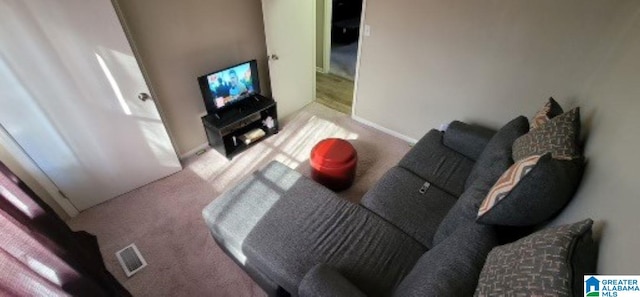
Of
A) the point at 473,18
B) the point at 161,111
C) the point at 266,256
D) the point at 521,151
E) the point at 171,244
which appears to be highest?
the point at 473,18

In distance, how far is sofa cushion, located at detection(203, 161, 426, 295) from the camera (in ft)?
4.90

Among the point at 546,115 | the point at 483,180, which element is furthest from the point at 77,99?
the point at 546,115

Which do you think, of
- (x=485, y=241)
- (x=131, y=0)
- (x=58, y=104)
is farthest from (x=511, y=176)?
(x=58, y=104)

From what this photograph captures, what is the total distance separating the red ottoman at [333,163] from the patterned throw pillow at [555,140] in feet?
3.75

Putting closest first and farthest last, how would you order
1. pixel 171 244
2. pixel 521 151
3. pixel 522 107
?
pixel 521 151
pixel 171 244
pixel 522 107

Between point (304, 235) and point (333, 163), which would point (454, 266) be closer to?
point (304, 235)

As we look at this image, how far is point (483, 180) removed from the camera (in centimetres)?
152

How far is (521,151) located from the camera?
1.52 m

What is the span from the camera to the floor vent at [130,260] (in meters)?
1.95

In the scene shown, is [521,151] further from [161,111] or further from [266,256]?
[161,111]

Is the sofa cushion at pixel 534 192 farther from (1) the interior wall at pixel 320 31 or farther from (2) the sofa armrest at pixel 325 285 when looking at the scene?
(1) the interior wall at pixel 320 31

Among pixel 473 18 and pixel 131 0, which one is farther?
pixel 473 18

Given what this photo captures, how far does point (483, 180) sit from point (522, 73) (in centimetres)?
129

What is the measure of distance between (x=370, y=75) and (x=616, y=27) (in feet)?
6.04
